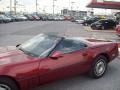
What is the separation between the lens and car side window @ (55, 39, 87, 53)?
6339 millimetres

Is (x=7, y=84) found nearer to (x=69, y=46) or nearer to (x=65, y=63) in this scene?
(x=65, y=63)

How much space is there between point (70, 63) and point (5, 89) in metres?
1.77

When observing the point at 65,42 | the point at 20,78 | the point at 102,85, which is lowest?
the point at 102,85

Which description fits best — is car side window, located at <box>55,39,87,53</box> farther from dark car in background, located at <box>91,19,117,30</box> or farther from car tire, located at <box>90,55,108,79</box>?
dark car in background, located at <box>91,19,117,30</box>

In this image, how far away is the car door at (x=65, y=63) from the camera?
5.78 meters

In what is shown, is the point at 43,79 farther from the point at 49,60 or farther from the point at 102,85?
the point at 102,85

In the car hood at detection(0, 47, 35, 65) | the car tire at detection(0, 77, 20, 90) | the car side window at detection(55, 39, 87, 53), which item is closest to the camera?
the car tire at detection(0, 77, 20, 90)

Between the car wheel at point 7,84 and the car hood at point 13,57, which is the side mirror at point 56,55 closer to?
the car hood at point 13,57

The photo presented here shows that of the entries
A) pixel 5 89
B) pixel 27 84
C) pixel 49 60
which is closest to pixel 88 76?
pixel 49 60

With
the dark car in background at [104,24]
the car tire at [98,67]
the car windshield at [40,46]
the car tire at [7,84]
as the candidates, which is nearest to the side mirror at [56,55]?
the car windshield at [40,46]

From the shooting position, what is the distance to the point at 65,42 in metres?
6.58

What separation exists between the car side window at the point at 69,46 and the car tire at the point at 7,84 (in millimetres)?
1401

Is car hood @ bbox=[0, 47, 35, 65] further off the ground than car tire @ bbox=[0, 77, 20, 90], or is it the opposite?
car hood @ bbox=[0, 47, 35, 65]

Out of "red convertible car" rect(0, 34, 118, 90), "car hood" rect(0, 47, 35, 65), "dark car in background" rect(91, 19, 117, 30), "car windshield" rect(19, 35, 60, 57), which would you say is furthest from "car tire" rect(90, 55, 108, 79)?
"dark car in background" rect(91, 19, 117, 30)
